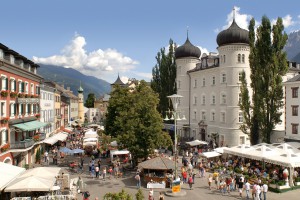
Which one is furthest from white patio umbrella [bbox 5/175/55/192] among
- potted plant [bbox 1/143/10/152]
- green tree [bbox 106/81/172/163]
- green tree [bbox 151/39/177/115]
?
green tree [bbox 151/39/177/115]

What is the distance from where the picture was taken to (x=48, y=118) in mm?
48375

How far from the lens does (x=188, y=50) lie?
183ft

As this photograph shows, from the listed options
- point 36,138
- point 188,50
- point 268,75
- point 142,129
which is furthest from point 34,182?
point 188,50

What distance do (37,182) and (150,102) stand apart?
1542 cm

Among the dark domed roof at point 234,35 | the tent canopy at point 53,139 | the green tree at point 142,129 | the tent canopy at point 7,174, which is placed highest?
the dark domed roof at point 234,35

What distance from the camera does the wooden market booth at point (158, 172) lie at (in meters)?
25.6

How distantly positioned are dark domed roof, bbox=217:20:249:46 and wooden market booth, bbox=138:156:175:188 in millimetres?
24746

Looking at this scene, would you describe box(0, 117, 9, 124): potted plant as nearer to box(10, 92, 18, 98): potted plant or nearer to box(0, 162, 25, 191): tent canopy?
box(10, 92, 18, 98): potted plant

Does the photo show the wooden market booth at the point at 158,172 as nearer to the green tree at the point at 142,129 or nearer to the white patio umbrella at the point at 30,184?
the green tree at the point at 142,129

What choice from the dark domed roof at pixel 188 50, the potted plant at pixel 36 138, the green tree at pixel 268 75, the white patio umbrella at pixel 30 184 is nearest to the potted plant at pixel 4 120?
the potted plant at pixel 36 138

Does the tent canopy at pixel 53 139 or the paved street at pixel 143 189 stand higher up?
the tent canopy at pixel 53 139

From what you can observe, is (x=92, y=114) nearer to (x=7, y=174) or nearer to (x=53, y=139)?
(x=53, y=139)

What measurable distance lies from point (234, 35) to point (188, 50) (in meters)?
13.5

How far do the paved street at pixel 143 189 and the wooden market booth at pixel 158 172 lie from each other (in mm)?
652
